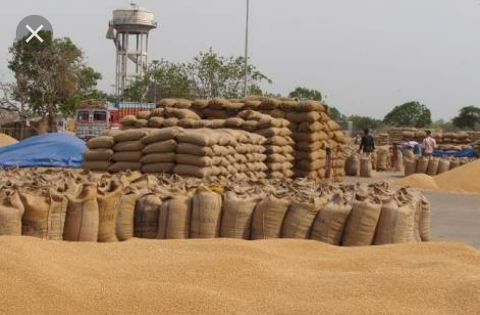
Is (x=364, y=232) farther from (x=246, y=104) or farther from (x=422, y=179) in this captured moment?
(x=422, y=179)

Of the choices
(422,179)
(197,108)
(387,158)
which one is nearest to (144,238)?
(197,108)

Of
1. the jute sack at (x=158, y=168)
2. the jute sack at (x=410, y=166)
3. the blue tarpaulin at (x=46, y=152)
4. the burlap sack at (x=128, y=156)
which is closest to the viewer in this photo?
the jute sack at (x=158, y=168)

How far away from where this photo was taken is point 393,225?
6.00 m

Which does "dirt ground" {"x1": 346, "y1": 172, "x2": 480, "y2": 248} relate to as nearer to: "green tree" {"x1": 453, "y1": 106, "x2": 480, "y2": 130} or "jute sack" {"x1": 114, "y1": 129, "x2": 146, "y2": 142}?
"jute sack" {"x1": 114, "y1": 129, "x2": 146, "y2": 142}

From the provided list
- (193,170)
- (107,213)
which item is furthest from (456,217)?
(107,213)

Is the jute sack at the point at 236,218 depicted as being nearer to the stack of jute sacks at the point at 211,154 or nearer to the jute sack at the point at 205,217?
the jute sack at the point at 205,217

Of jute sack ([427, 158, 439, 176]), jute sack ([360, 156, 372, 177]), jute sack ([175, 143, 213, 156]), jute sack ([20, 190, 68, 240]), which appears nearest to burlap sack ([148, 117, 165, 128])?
jute sack ([175, 143, 213, 156])

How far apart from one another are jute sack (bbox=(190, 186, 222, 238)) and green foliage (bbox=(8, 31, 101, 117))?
34295 millimetres

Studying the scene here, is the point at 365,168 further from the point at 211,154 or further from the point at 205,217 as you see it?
the point at 205,217

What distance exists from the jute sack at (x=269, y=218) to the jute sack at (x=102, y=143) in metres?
5.65

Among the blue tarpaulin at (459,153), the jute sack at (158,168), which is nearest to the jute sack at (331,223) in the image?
the jute sack at (158,168)

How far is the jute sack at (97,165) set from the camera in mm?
11227

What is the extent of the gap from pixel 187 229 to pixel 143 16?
5884 centimetres

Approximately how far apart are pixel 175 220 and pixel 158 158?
4.66 metres
